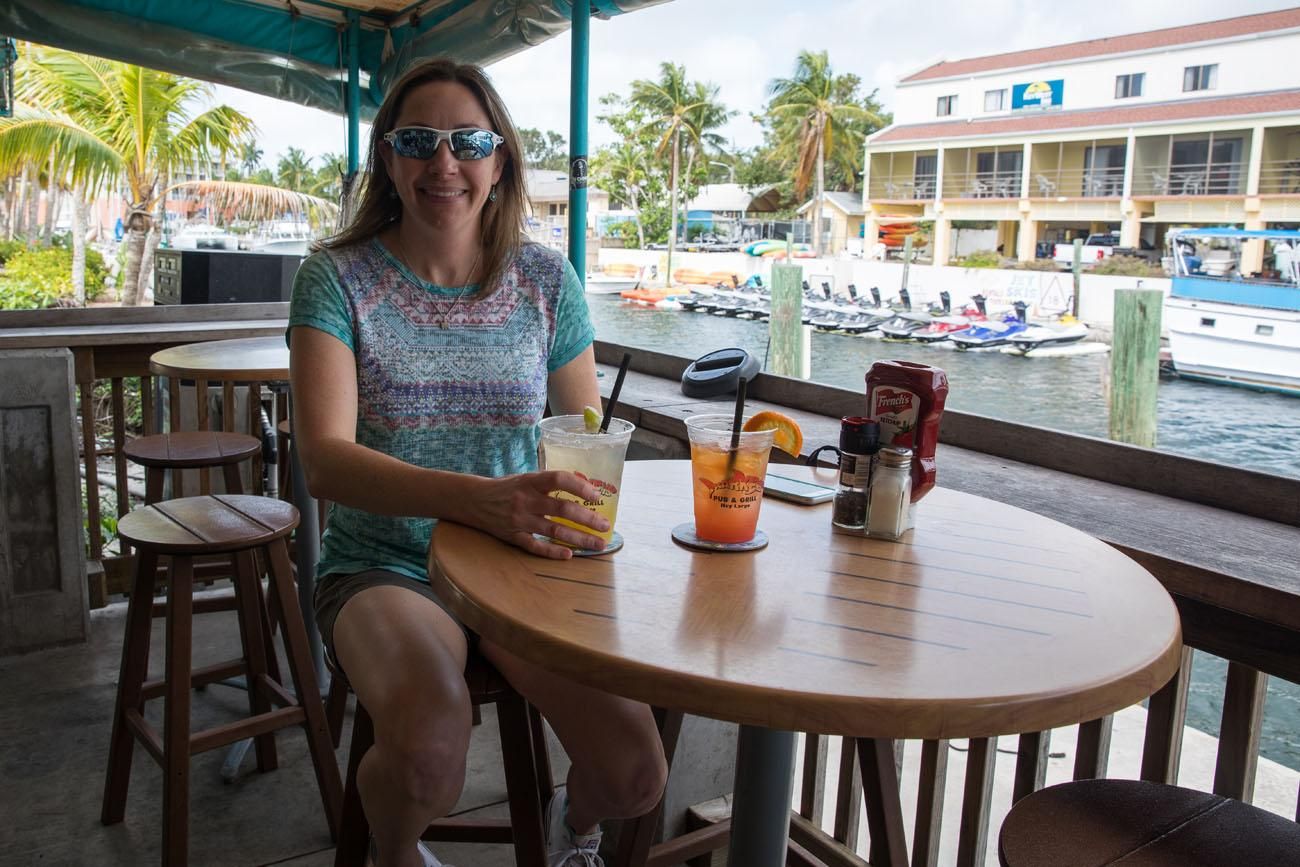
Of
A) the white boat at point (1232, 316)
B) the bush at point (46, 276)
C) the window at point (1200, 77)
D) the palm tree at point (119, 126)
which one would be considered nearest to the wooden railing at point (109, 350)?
the window at point (1200, 77)

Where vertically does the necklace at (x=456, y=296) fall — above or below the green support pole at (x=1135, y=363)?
above

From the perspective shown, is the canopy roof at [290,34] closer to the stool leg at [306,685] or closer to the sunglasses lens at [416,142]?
the sunglasses lens at [416,142]

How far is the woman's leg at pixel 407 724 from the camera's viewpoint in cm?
122

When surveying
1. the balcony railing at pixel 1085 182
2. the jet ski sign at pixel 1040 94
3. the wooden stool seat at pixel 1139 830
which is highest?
the jet ski sign at pixel 1040 94

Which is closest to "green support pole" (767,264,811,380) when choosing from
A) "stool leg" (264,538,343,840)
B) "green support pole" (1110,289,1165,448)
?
"green support pole" (1110,289,1165,448)

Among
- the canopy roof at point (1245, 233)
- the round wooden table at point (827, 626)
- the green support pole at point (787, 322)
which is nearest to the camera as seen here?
the round wooden table at point (827, 626)

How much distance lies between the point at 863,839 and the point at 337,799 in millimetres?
1796

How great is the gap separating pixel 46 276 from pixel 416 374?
1984 centimetres

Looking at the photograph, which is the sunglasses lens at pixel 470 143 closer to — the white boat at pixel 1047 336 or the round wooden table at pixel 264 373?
the round wooden table at pixel 264 373

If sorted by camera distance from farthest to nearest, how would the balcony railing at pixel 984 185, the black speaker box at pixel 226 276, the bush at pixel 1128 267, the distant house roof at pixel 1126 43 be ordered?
the bush at pixel 1128 267
the balcony railing at pixel 984 185
the distant house roof at pixel 1126 43
the black speaker box at pixel 226 276

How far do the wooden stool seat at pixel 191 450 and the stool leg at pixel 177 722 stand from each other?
873mm

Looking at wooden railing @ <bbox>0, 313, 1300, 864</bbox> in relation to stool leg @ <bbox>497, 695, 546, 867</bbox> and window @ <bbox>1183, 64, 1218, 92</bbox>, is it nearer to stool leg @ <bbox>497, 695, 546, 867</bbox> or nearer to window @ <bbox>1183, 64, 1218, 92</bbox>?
stool leg @ <bbox>497, 695, 546, 867</bbox>

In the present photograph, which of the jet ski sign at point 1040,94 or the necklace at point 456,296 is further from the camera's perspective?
the jet ski sign at point 1040,94

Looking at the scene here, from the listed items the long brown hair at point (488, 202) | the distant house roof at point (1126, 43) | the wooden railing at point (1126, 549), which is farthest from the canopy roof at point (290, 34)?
the distant house roof at point (1126, 43)
